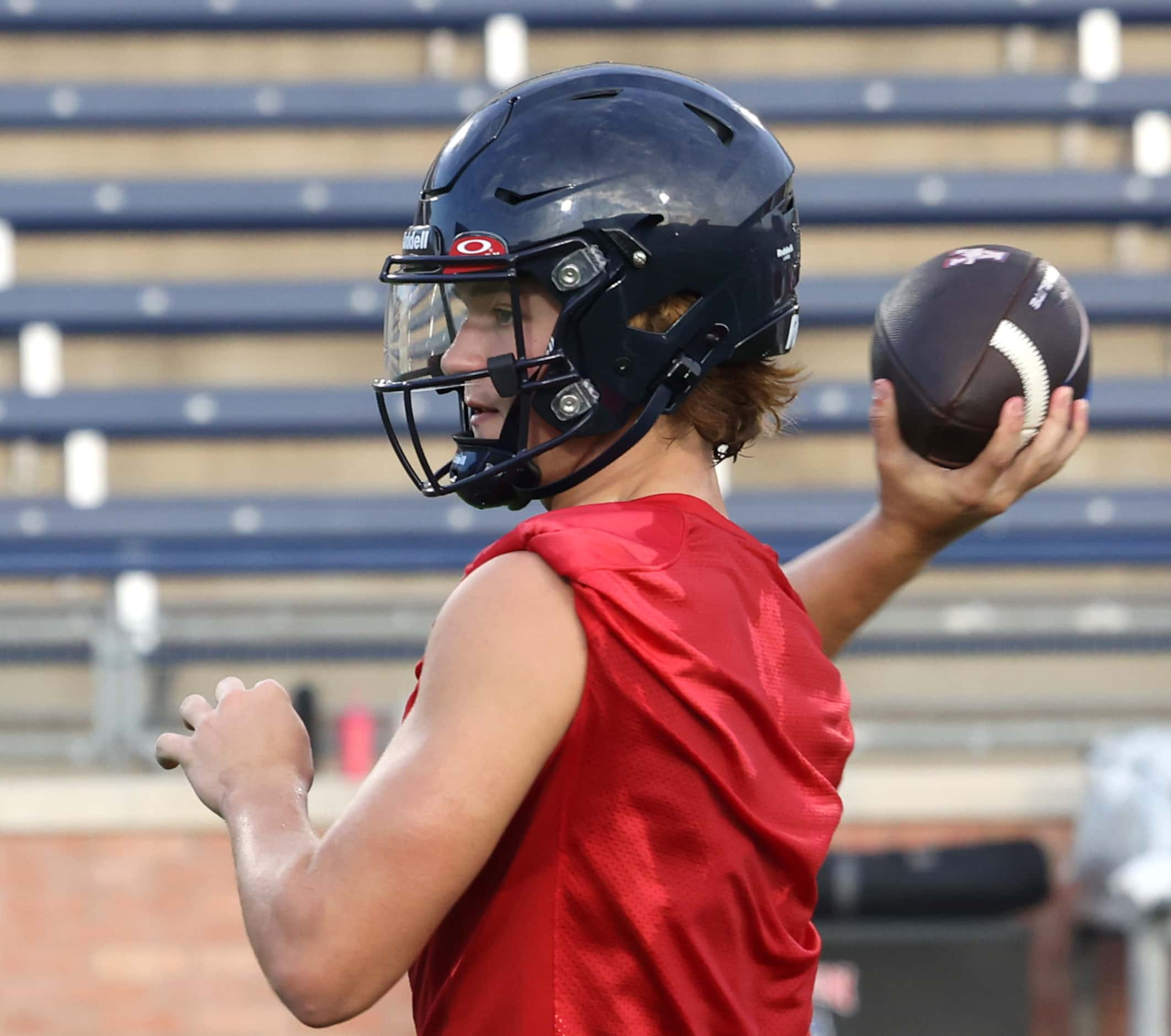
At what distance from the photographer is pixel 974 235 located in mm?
5992

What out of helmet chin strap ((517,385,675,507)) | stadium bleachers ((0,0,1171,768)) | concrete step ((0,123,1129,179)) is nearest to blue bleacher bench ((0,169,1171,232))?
stadium bleachers ((0,0,1171,768))

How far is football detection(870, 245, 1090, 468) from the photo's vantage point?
5.45 feet

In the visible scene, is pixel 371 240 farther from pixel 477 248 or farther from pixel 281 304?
pixel 477 248

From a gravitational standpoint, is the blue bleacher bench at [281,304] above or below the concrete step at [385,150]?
below

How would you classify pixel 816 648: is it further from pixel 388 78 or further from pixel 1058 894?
pixel 388 78

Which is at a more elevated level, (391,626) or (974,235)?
(974,235)

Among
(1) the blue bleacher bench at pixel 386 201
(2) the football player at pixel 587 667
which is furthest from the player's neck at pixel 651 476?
(1) the blue bleacher bench at pixel 386 201

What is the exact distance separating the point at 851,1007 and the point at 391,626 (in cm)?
173

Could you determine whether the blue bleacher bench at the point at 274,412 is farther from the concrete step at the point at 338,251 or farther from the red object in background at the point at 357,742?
the red object in background at the point at 357,742

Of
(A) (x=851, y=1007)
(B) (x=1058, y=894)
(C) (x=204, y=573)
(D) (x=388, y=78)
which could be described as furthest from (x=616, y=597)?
(D) (x=388, y=78)

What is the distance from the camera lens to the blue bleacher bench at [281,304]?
5.77m

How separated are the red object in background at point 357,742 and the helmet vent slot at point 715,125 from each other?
340 centimetres

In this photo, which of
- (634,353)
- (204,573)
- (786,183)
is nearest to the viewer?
(634,353)

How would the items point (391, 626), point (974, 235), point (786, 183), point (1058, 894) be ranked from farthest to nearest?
point (974, 235) → point (391, 626) → point (1058, 894) → point (786, 183)
